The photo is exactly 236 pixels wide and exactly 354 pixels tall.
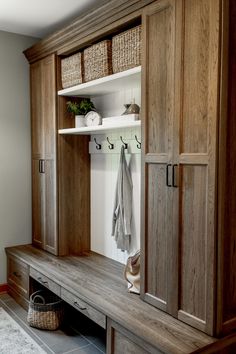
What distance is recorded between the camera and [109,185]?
10.8 ft

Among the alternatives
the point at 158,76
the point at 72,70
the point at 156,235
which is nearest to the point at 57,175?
the point at 72,70

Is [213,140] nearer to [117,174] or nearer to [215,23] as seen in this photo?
[215,23]

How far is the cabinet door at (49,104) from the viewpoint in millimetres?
3338

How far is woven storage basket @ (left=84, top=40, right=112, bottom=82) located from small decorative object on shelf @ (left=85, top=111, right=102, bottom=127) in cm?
29

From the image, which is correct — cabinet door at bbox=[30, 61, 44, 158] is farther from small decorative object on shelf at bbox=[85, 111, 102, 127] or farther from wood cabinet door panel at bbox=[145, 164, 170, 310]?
wood cabinet door panel at bbox=[145, 164, 170, 310]

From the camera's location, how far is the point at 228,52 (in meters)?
1.80

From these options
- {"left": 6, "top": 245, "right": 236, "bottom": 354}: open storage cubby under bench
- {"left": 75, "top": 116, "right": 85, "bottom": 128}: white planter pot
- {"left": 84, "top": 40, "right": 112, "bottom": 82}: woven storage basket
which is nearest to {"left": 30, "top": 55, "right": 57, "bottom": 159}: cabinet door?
{"left": 75, "top": 116, "right": 85, "bottom": 128}: white planter pot

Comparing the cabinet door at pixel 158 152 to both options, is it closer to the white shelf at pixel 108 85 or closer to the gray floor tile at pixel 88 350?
the white shelf at pixel 108 85

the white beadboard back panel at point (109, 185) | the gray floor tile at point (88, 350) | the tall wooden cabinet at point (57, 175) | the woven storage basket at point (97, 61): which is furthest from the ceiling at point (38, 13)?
the gray floor tile at point (88, 350)

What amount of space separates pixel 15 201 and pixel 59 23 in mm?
→ 1849

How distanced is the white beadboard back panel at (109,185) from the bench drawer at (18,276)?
27.1 inches

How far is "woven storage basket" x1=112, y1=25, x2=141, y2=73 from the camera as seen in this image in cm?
237

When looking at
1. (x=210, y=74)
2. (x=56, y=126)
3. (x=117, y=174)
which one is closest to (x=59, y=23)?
(x=56, y=126)

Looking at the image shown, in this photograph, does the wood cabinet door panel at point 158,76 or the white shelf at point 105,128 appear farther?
the white shelf at point 105,128
